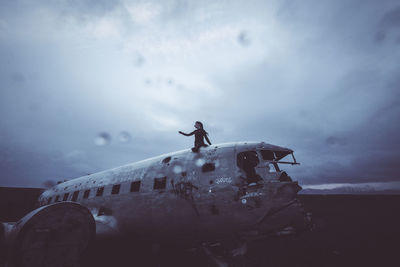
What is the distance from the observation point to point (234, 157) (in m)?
6.94

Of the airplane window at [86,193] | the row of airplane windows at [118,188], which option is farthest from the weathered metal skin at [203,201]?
the airplane window at [86,193]

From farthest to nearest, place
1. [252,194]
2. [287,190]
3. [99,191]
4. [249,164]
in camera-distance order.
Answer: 1. [99,191]
2. [249,164]
3. [252,194]
4. [287,190]

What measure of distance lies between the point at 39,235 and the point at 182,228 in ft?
14.5

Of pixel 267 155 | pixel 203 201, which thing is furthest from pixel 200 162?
pixel 267 155

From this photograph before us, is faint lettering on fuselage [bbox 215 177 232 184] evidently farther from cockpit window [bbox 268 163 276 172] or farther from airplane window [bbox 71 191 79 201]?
airplane window [bbox 71 191 79 201]

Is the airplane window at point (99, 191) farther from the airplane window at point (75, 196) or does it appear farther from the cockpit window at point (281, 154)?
the cockpit window at point (281, 154)

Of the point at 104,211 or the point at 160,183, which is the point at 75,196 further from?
the point at 160,183

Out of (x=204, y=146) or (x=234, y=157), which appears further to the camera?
(x=204, y=146)

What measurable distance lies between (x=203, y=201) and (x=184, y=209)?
95 centimetres

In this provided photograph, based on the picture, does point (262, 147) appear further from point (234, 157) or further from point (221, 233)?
point (221, 233)

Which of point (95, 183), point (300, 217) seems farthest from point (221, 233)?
point (95, 183)

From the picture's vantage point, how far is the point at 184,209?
274 inches

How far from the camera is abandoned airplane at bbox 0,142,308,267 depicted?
454 centimetres

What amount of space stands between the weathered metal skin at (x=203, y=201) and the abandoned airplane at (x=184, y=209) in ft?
0.10
